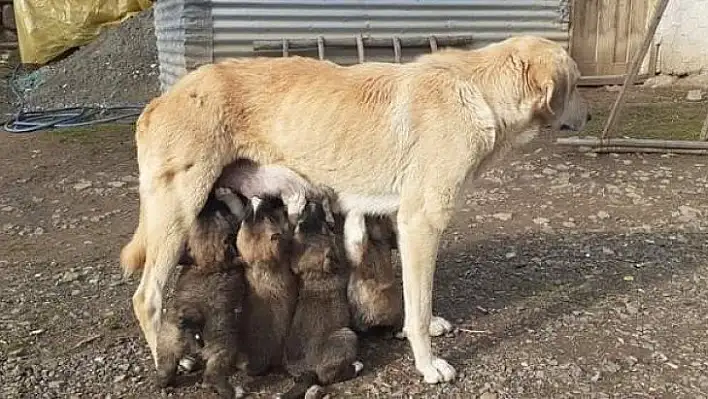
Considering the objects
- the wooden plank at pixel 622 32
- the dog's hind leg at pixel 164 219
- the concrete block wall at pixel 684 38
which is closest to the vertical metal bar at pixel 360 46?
the wooden plank at pixel 622 32

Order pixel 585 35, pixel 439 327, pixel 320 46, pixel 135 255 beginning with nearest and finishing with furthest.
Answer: pixel 135 255, pixel 439 327, pixel 320 46, pixel 585 35

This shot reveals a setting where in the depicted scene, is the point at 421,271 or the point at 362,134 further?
the point at 362,134

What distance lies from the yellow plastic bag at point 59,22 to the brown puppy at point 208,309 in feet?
33.4

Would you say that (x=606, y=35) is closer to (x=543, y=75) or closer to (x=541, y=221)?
(x=541, y=221)

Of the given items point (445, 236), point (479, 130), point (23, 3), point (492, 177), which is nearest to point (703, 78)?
point (492, 177)

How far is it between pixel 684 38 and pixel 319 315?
32.0 ft

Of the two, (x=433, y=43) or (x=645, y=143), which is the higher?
(x=433, y=43)

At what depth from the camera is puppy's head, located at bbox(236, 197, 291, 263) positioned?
3480mm

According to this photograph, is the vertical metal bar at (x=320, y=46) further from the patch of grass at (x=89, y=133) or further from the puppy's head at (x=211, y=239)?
the puppy's head at (x=211, y=239)

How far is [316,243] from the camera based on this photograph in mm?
3568

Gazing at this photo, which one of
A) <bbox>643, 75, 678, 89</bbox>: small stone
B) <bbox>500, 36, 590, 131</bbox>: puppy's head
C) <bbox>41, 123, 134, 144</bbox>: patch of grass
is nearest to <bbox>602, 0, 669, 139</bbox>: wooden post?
<bbox>500, 36, 590, 131</bbox>: puppy's head

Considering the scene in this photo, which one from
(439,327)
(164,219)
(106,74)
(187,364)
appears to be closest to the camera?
(164,219)

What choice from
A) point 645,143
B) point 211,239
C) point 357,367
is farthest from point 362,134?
point 645,143

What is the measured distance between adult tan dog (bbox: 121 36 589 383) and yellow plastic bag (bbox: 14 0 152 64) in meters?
9.91
